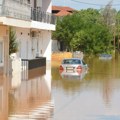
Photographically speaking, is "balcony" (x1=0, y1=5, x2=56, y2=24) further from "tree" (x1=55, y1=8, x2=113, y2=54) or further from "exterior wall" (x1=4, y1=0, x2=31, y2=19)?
"tree" (x1=55, y1=8, x2=113, y2=54)

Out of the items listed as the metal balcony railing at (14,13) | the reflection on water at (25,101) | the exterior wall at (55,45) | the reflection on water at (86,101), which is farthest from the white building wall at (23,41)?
the exterior wall at (55,45)

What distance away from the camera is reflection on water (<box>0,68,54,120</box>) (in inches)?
632

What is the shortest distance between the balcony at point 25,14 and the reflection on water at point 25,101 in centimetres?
602

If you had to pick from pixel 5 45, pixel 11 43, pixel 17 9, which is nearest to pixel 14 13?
pixel 17 9

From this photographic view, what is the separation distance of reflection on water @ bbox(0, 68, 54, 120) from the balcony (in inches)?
237

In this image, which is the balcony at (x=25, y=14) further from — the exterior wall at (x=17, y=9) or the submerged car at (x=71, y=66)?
the submerged car at (x=71, y=66)

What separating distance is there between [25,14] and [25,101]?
62.7ft

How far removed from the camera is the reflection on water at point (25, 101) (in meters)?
16.1

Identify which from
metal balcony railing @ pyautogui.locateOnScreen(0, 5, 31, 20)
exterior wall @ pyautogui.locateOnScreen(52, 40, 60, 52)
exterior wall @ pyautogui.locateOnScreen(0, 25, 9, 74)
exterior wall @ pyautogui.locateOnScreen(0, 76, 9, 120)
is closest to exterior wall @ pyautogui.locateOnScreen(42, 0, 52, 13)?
metal balcony railing @ pyautogui.locateOnScreen(0, 5, 31, 20)

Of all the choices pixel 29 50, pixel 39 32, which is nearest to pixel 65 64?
pixel 29 50

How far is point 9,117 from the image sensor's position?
1564cm

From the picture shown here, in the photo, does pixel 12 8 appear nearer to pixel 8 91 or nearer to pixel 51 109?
pixel 8 91

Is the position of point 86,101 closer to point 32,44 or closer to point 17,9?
point 17,9

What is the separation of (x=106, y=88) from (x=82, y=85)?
207 cm
